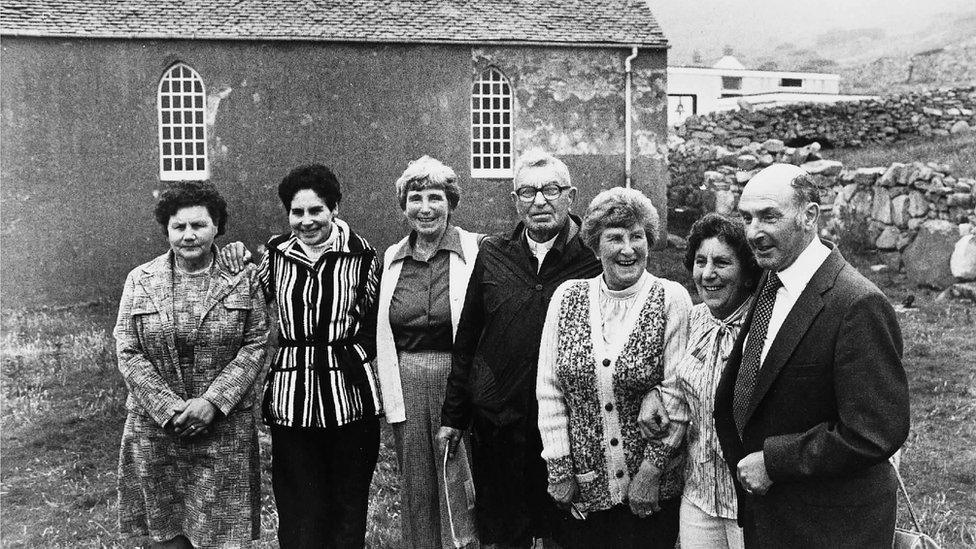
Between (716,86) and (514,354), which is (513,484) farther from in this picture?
(716,86)

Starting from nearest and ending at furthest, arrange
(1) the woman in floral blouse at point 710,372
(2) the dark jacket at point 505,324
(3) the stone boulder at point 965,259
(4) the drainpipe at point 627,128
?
(1) the woman in floral blouse at point 710,372, (2) the dark jacket at point 505,324, (3) the stone boulder at point 965,259, (4) the drainpipe at point 627,128

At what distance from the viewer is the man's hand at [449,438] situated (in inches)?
169

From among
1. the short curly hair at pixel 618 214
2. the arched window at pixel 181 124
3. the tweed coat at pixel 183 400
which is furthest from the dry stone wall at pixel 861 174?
the tweed coat at pixel 183 400

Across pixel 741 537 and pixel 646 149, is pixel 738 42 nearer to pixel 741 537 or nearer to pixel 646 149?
pixel 646 149

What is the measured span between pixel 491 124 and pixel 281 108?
4.49m

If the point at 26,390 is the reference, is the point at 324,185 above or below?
above

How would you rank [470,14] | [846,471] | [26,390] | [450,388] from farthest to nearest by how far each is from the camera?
[470,14] < [26,390] < [450,388] < [846,471]

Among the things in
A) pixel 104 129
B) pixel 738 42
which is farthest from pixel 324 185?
pixel 738 42

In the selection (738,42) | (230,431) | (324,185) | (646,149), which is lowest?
(230,431)

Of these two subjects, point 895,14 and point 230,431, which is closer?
point 230,431

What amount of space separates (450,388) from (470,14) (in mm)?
15706

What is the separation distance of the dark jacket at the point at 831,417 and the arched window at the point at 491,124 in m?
16.1

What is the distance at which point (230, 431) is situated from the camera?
Answer: 4.41 meters

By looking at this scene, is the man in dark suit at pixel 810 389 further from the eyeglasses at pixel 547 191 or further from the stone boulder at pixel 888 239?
the stone boulder at pixel 888 239
